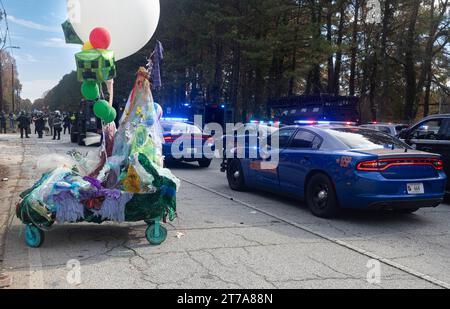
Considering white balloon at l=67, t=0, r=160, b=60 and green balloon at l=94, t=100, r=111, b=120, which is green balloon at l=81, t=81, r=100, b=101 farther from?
white balloon at l=67, t=0, r=160, b=60

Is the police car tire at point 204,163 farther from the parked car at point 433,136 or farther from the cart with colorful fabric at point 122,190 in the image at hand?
the cart with colorful fabric at point 122,190

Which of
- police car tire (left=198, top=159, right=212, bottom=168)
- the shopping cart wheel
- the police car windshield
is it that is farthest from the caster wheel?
police car tire (left=198, top=159, right=212, bottom=168)

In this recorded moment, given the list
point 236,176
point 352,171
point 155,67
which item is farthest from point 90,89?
point 236,176

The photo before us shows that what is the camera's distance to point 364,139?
750 centimetres

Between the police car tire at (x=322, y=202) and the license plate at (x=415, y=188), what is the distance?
1079 millimetres

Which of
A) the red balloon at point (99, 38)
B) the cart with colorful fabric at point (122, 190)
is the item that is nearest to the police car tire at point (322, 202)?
the cart with colorful fabric at point (122, 190)

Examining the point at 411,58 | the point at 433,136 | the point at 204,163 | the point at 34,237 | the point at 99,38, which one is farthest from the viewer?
the point at 411,58

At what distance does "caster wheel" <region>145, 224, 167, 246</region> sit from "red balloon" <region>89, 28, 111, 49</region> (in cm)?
228

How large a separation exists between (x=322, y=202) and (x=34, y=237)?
4.27 metres

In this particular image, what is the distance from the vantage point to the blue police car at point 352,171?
6676mm

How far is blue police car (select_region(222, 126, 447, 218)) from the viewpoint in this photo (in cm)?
668

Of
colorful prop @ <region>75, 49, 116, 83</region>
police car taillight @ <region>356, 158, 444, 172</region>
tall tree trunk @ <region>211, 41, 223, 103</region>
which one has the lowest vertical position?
police car taillight @ <region>356, 158, 444, 172</region>

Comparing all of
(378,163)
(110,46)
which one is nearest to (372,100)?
(378,163)

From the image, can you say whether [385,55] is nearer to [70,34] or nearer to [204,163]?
[204,163]
